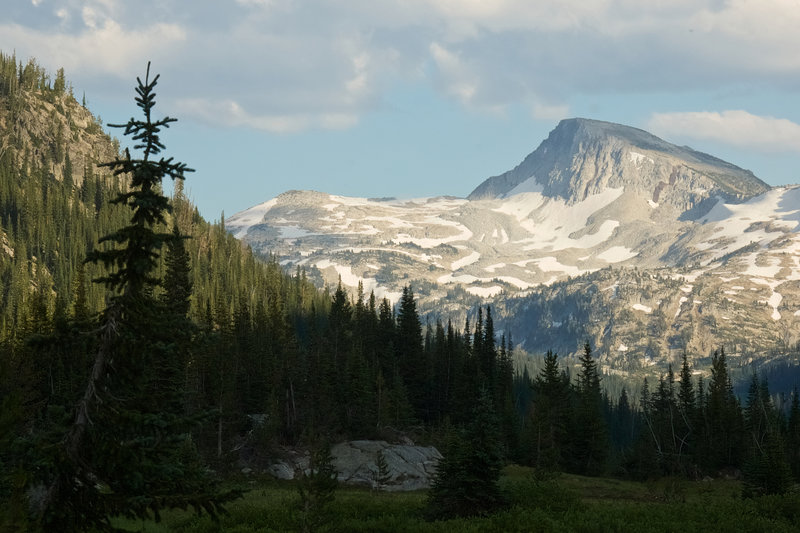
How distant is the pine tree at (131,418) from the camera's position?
1505 cm

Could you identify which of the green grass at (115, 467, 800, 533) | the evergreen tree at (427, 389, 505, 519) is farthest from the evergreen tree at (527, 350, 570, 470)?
the evergreen tree at (427, 389, 505, 519)

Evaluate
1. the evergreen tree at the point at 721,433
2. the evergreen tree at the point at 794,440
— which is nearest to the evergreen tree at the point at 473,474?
the evergreen tree at the point at 794,440

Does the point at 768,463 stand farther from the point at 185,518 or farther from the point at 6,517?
the point at 6,517

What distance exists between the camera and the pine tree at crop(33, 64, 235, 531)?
15.0 meters

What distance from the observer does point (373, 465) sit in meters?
81.0

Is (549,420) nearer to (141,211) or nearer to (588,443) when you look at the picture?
(588,443)

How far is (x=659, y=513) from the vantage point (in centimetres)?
3653

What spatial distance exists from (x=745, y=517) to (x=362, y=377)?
62.7m

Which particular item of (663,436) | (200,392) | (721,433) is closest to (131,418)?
(200,392)

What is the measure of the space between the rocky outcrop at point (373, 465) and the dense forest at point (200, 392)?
9.43 ft

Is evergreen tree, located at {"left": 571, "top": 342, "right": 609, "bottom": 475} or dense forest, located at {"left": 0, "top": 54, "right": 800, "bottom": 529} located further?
evergreen tree, located at {"left": 571, "top": 342, "right": 609, "bottom": 475}

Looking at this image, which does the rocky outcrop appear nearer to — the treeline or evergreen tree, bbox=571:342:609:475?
the treeline

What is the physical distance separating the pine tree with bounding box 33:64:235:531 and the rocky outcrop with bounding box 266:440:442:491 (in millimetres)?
Answer: 56912

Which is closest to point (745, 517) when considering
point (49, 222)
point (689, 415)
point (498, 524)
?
point (498, 524)
